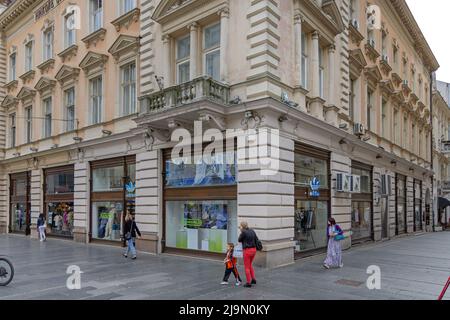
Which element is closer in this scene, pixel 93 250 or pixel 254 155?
pixel 254 155

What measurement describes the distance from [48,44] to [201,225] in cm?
1638

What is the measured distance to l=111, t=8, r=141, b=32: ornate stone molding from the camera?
698 inches

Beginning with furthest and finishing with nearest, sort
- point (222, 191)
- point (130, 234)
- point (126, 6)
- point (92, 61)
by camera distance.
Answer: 1. point (92, 61)
2. point (126, 6)
3. point (130, 234)
4. point (222, 191)

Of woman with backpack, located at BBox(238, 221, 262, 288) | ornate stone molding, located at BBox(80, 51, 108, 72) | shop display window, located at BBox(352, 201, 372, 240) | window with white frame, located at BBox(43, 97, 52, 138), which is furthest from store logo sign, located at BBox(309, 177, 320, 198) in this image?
window with white frame, located at BBox(43, 97, 52, 138)

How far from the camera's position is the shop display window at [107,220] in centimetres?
1903

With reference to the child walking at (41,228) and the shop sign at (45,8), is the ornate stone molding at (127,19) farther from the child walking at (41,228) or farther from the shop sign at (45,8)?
the child walking at (41,228)

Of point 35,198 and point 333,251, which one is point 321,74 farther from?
point 35,198

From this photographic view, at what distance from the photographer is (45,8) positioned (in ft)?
80.8

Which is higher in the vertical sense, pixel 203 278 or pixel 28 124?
pixel 28 124

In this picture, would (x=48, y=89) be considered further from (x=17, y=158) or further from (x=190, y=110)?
(x=190, y=110)

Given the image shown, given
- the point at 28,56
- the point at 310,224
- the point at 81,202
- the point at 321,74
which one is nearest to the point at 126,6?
the point at 321,74

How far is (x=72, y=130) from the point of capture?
847 inches

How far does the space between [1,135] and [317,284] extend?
25.9m

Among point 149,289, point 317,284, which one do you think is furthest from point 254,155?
point 149,289
